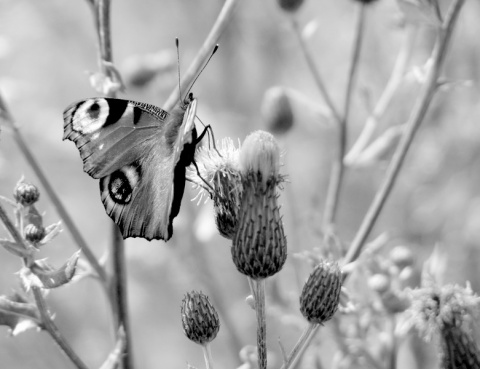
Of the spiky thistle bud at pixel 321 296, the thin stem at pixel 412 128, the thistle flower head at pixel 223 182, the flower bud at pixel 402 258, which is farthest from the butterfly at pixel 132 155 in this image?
the flower bud at pixel 402 258

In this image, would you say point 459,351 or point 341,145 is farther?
point 341,145

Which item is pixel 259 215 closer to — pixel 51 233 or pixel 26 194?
pixel 51 233

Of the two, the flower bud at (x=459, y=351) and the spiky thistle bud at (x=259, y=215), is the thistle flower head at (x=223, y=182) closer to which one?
the spiky thistle bud at (x=259, y=215)

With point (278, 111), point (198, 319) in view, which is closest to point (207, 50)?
point (198, 319)

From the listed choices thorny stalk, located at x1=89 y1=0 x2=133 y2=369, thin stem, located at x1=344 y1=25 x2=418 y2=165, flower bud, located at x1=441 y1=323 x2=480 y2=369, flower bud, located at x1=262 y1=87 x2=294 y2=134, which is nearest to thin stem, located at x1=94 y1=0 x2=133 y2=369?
thorny stalk, located at x1=89 y1=0 x2=133 y2=369

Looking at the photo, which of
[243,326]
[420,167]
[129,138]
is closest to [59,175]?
[243,326]

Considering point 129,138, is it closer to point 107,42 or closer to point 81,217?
point 107,42
